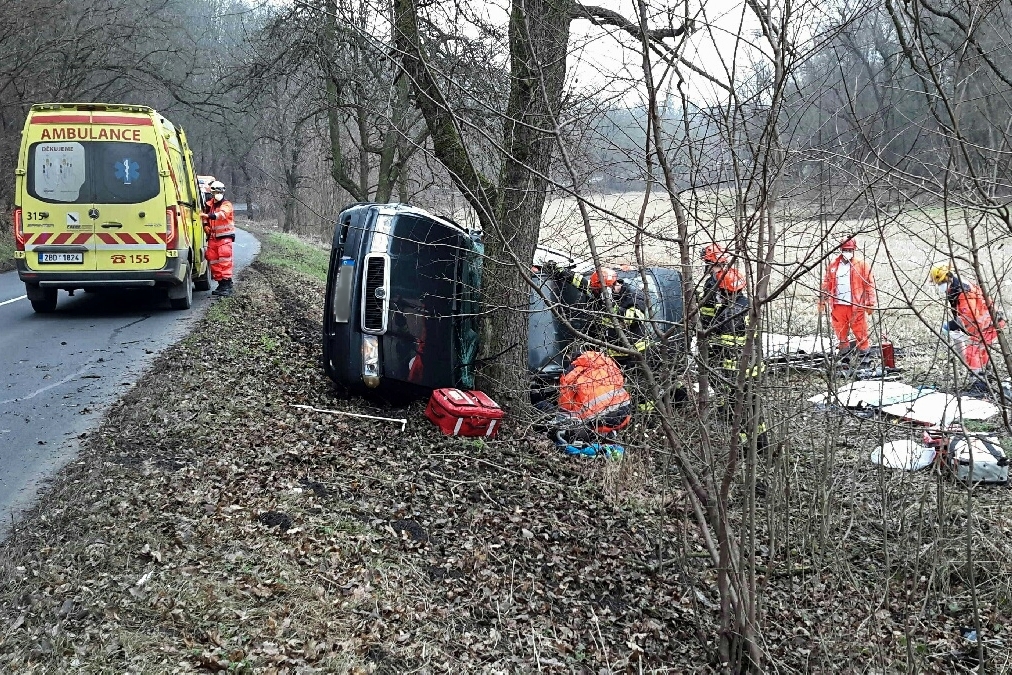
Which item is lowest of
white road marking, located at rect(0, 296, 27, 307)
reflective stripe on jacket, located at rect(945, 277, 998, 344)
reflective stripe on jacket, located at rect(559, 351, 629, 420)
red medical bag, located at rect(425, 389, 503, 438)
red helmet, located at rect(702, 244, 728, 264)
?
red medical bag, located at rect(425, 389, 503, 438)

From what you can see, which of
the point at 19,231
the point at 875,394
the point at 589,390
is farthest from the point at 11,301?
the point at 875,394

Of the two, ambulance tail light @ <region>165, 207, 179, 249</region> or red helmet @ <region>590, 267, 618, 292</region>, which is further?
ambulance tail light @ <region>165, 207, 179, 249</region>

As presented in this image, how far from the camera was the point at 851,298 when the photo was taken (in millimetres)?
9359

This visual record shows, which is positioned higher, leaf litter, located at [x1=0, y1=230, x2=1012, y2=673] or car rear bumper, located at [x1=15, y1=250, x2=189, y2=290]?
car rear bumper, located at [x1=15, y1=250, x2=189, y2=290]

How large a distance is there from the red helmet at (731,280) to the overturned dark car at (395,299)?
101 inches

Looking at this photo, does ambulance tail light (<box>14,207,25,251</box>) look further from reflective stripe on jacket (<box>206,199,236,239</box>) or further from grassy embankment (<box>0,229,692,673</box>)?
grassy embankment (<box>0,229,692,673</box>)

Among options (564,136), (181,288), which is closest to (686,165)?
(564,136)

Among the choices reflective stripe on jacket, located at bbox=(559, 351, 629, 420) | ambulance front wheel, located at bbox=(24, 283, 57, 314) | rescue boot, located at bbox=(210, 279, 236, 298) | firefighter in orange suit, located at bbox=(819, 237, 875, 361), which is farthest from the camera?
rescue boot, located at bbox=(210, 279, 236, 298)

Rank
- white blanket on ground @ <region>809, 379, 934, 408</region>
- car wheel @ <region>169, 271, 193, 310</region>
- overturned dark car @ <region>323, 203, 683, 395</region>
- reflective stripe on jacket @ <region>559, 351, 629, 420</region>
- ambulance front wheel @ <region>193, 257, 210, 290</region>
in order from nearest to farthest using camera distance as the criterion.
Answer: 1. reflective stripe on jacket @ <region>559, 351, 629, 420</region>
2. white blanket on ground @ <region>809, 379, 934, 408</region>
3. overturned dark car @ <region>323, 203, 683, 395</region>
4. car wheel @ <region>169, 271, 193, 310</region>
5. ambulance front wheel @ <region>193, 257, 210, 290</region>

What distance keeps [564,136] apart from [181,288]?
27.4 feet

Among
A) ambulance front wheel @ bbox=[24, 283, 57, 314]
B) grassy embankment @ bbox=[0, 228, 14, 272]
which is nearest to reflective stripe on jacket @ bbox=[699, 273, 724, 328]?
ambulance front wheel @ bbox=[24, 283, 57, 314]

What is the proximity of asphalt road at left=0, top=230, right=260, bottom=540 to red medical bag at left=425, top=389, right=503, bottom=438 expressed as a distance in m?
2.83

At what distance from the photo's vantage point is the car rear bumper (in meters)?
12.0

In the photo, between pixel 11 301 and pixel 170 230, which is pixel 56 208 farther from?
pixel 11 301
